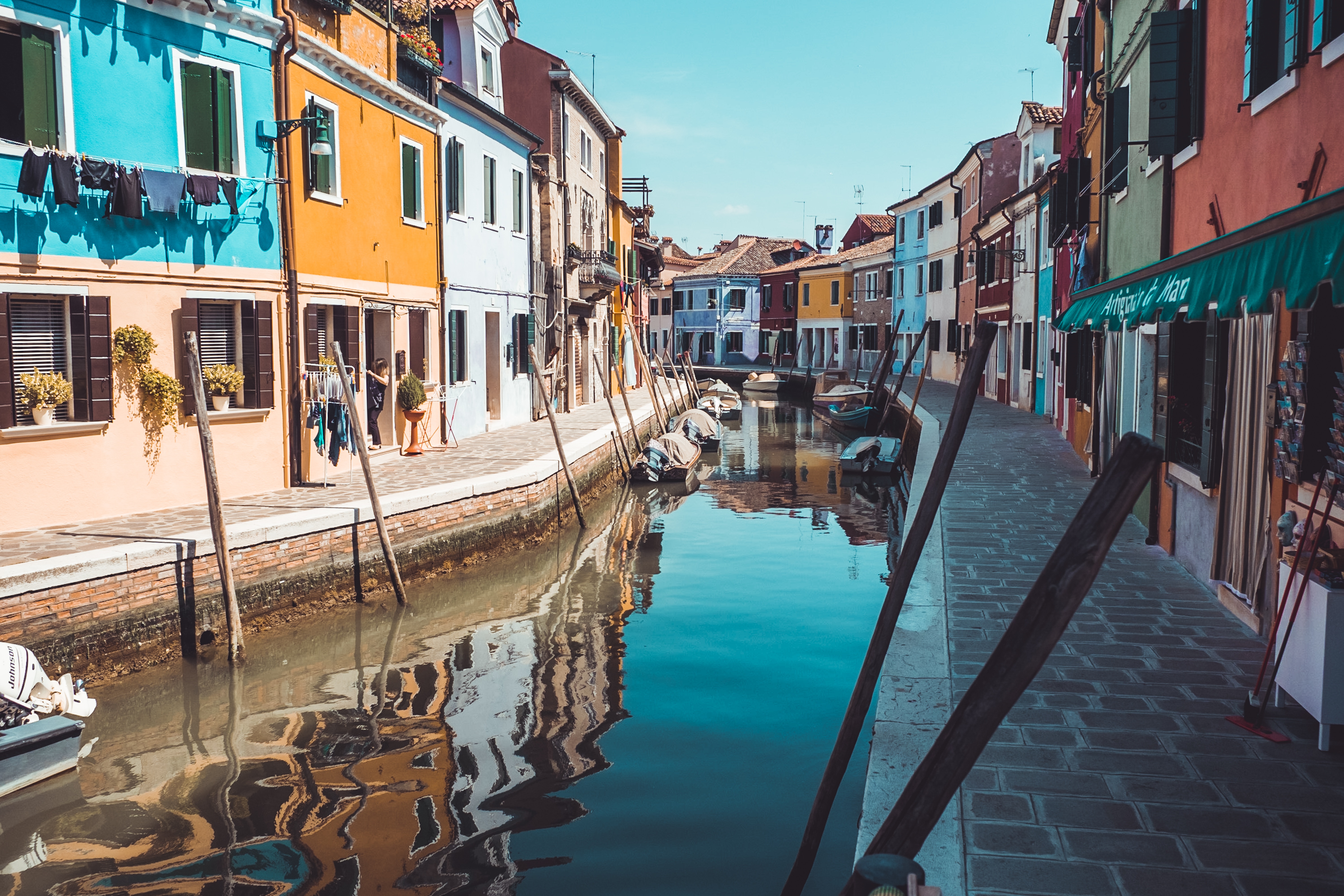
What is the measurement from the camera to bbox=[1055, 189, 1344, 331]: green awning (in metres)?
4.31

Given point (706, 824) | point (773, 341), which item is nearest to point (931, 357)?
point (773, 341)

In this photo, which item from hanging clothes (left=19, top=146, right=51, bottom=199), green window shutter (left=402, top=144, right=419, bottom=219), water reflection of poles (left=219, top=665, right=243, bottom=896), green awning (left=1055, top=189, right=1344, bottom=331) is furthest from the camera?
green window shutter (left=402, top=144, right=419, bottom=219)

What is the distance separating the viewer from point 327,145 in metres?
12.2

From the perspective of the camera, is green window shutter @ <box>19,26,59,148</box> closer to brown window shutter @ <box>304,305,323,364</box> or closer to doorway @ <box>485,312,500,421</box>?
brown window shutter @ <box>304,305,323,364</box>

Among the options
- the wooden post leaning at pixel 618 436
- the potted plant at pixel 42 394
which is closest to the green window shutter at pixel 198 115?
the potted plant at pixel 42 394

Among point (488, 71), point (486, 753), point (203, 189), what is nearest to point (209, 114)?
point (203, 189)

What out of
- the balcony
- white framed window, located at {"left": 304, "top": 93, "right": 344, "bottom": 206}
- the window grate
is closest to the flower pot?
white framed window, located at {"left": 304, "top": 93, "right": 344, "bottom": 206}

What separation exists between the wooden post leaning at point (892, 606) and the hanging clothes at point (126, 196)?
900 centimetres

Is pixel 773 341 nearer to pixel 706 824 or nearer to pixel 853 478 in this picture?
pixel 853 478

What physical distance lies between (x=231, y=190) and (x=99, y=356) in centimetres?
234

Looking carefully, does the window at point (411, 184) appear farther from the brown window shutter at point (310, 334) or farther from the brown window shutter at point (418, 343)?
the brown window shutter at point (310, 334)

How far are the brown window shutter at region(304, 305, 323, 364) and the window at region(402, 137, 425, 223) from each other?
10.7ft

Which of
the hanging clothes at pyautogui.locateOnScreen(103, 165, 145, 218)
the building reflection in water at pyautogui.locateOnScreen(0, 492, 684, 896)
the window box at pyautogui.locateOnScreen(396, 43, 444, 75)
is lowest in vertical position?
the building reflection in water at pyautogui.locateOnScreen(0, 492, 684, 896)

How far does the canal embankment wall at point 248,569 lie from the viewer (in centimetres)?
788
